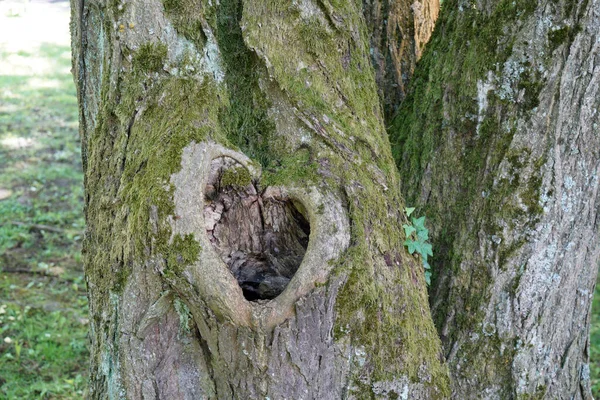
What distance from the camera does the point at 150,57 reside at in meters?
2.24

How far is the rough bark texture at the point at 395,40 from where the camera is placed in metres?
2.98

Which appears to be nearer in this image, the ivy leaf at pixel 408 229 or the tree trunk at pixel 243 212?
the tree trunk at pixel 243 212

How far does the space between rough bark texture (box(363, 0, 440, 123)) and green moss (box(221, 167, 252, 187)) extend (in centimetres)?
109

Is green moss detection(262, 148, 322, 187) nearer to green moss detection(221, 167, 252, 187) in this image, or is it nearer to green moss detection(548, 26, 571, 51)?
green moss detection(221, 167, 252, 187)

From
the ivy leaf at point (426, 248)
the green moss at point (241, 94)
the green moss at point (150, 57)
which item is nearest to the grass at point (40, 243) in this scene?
the green moss at point (241, 94)

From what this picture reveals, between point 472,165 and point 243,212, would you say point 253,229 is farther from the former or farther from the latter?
point 472,165

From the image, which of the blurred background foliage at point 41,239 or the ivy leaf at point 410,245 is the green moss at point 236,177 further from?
the blurred background foliage at point 41,239

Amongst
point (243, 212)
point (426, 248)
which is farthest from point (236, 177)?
point (426, 248)

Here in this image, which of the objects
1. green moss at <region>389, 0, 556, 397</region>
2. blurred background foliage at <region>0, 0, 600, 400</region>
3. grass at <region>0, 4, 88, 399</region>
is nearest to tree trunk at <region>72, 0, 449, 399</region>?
green moss at <region>389, 0, 556, 397</region>

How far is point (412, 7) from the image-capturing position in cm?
307

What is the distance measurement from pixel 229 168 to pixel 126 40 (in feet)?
2.09

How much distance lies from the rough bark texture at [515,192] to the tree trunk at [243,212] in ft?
0.94

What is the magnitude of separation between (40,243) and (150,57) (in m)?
4.33

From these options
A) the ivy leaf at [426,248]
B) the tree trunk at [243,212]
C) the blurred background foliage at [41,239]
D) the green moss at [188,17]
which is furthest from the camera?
the blurred background foliage at [41,239]
